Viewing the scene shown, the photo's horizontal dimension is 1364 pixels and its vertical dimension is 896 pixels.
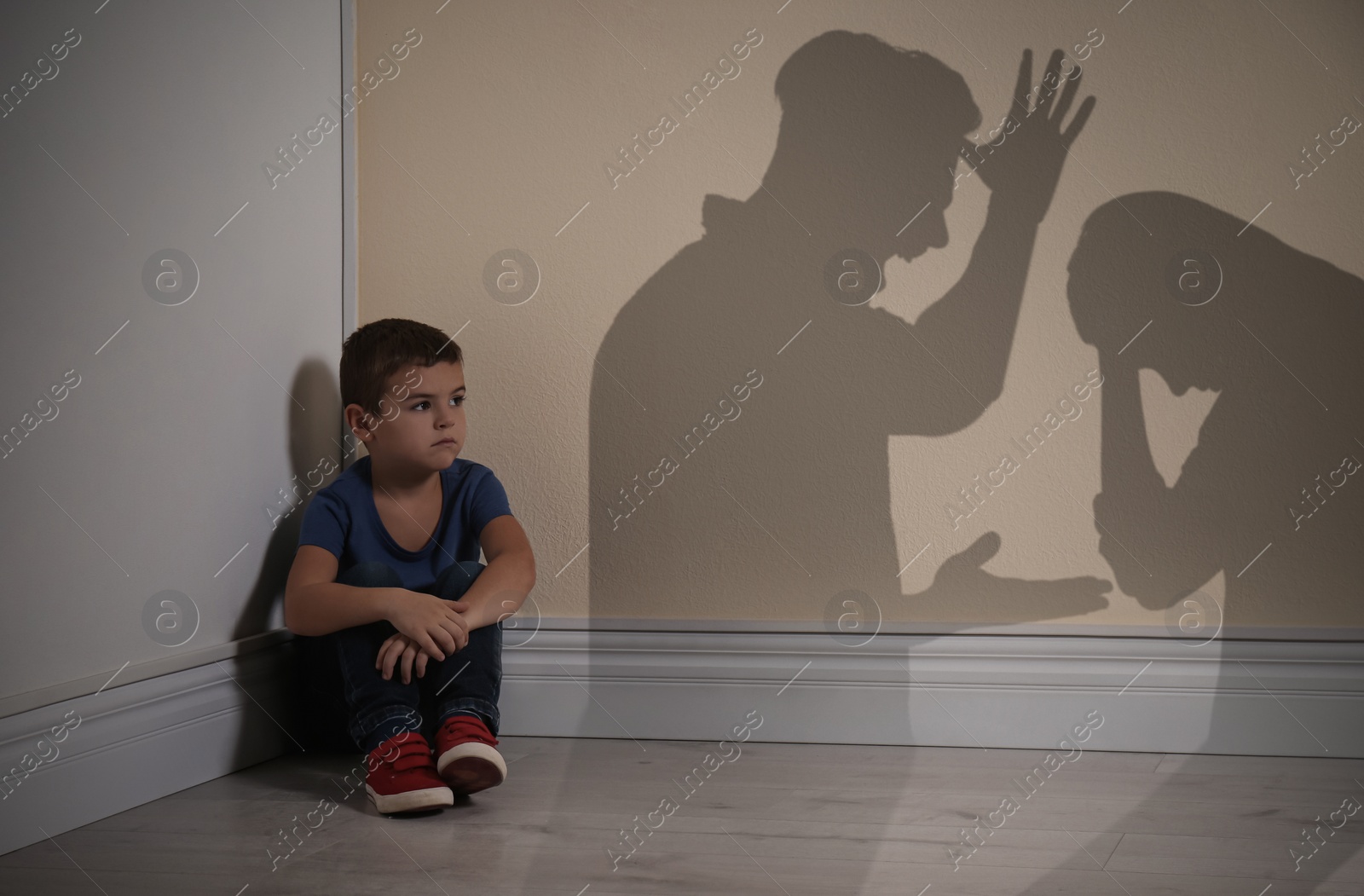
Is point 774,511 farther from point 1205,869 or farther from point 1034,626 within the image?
point 1205,869

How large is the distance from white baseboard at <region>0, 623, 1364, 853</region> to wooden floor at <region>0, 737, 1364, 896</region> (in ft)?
0.16

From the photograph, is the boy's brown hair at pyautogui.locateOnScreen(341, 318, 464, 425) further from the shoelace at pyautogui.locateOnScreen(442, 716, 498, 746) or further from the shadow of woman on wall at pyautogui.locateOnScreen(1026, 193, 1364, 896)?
the shadow of woman on wall at pyautogui.locateOnScreen(1026, 193, 1364, 896)

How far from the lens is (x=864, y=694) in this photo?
4.85 feet

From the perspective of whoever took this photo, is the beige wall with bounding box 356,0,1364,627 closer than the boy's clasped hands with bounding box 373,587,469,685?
No

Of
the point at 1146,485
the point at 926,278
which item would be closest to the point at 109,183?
the point at 926,278

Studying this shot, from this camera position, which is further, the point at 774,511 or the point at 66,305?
the point at 774,511

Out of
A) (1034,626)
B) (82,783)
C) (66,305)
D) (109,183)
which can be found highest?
(109,183)

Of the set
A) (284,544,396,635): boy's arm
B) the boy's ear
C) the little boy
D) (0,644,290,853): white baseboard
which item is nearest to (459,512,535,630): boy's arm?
the little boy

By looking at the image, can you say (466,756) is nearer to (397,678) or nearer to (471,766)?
(471,766)

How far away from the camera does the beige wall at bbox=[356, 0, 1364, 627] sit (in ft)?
4.65

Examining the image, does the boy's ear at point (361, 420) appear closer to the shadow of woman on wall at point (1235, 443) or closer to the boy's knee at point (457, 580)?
the boy's knee at point (457, 580)

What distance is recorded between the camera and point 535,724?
5.10ft

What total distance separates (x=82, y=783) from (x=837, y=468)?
41.6 inches

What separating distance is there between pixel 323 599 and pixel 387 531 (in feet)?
0.54
